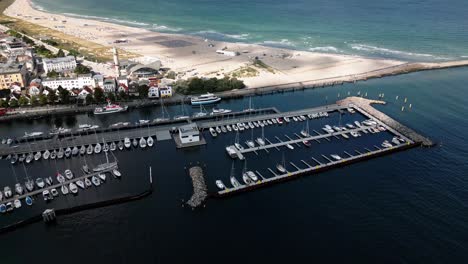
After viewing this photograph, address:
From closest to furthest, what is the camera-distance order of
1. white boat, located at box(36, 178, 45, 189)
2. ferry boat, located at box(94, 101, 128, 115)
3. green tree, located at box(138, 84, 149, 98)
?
white boat, located at box(36, 178, 45, 189), ferry boat, located at box(94, 101, 128, 115), green tree, located at box(138, 84, 149, 98)

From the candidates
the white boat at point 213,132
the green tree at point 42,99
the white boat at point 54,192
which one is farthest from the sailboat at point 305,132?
the green tree at point 42,99

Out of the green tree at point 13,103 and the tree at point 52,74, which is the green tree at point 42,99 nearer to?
the green tree at point 13,103

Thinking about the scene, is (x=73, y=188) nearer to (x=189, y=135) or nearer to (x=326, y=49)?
(x=189, y=135)

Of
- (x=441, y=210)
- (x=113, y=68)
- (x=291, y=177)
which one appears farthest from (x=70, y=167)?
(x=441, y=210)

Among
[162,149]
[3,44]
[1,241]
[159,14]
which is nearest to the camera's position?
[1,241]

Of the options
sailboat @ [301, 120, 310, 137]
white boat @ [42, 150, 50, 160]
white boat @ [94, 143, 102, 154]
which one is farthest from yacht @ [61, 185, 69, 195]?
sailboat @ [301, 120, 310, 137]

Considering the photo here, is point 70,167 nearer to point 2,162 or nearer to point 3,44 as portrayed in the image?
point 2,162

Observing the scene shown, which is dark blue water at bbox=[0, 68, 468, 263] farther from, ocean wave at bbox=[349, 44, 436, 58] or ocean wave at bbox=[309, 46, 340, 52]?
ocean wave at bbox=[309, 46, 340, 52]
